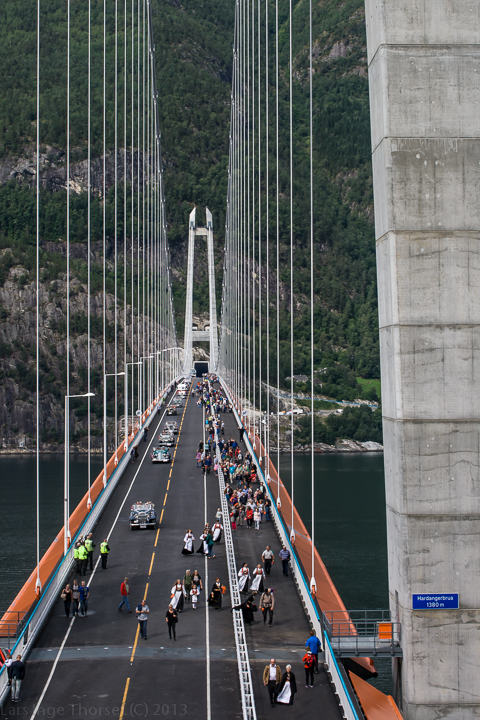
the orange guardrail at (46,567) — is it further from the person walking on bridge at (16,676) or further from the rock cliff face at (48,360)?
the rock cliff face at (48,360)

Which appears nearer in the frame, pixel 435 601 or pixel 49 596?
pixel 435 601

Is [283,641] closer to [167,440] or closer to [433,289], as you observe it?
[433,289]

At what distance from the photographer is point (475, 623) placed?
23.4m

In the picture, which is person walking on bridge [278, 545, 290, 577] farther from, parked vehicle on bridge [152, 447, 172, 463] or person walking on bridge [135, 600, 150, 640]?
parked vehicle on bridge [152, 447, 172, 463]

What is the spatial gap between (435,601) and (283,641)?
183 inches

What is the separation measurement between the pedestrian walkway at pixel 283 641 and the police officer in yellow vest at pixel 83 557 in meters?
5.71

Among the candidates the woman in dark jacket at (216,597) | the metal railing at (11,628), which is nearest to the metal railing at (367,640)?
the woman in dark jacket at (216,597)

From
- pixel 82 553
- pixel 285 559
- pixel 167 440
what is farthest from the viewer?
pixel 167 440

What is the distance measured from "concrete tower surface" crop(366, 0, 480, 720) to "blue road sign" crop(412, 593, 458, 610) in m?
0.12

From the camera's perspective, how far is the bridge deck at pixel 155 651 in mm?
20578

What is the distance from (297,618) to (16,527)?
159 feet

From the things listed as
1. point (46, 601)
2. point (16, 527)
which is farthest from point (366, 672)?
point (16, 527)

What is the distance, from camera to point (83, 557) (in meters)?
31.2

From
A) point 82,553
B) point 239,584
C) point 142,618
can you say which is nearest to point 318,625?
point 239,584
